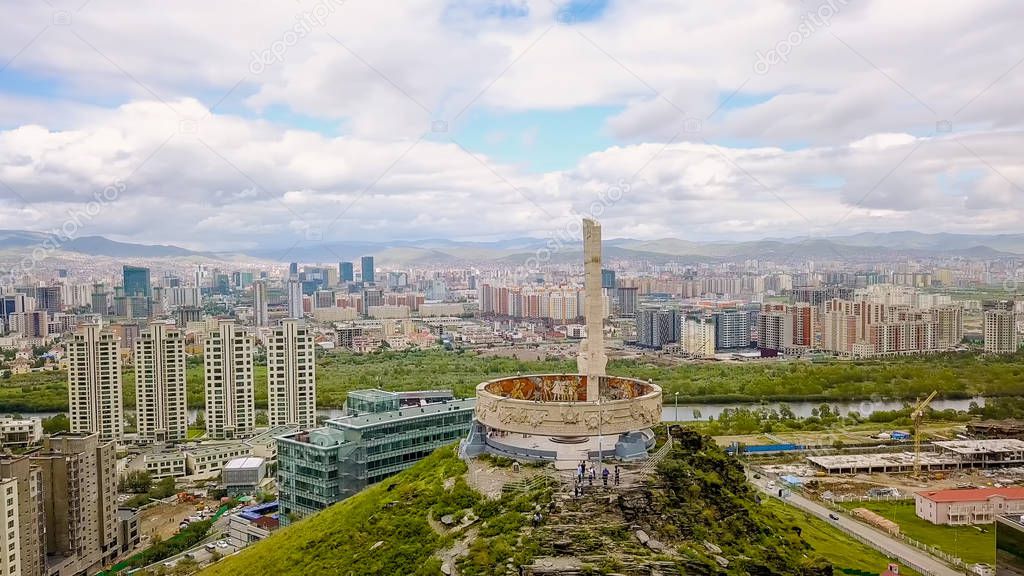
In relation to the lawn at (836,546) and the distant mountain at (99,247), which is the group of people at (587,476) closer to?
the lawn at (836,546)

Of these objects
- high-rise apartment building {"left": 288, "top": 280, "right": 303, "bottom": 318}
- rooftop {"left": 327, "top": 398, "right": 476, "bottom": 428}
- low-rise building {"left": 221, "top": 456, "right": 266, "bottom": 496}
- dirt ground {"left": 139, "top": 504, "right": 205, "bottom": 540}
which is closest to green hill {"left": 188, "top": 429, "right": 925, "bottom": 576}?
rooftop {"left": 327, "top": 398, "right": 476, "bottom": 428}

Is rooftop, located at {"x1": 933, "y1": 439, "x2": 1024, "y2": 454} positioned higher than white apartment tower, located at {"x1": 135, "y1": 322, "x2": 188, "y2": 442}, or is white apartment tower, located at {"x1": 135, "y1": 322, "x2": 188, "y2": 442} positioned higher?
white apartment tower, located at {"x1": 135, "y1": 322, "x2": 188, "y2": 442}

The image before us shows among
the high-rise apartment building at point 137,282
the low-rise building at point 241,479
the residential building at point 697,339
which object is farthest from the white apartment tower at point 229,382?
the high-rise apartment building at point 137,282

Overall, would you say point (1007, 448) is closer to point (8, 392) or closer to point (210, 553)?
point (210, 553)

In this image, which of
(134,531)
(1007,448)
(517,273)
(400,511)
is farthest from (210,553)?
(517,273)

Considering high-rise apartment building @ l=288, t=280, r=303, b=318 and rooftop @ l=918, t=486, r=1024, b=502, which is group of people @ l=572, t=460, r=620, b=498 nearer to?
rooftop @ l=918, t=486, r=1024, b=502

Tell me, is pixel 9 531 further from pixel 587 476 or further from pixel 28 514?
pixel 587 476
